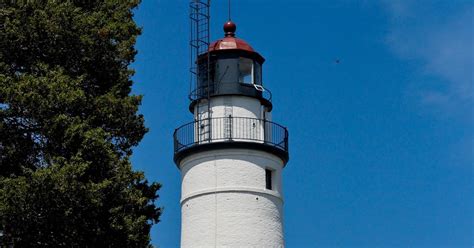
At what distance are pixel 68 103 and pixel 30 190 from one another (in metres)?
2.40

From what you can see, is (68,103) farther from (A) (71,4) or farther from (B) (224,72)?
(B) (224,72)

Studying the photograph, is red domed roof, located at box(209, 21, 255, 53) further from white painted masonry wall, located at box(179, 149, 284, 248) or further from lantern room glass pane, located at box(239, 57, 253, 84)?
white painted masonry wall, located at box(179, 149, 284, 248)

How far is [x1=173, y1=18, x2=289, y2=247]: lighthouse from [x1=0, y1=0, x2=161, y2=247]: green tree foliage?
12.5ft

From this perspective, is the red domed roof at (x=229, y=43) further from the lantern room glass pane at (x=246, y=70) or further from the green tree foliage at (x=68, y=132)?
the green tree foliage at (x=68, y=132)

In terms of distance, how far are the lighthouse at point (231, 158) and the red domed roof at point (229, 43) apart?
31mm

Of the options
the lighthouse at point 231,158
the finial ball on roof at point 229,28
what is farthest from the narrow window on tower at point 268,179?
the finial ball on roof at point 229,28

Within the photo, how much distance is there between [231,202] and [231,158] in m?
1.33

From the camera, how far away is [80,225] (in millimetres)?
24672

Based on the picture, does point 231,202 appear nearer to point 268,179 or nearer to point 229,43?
point 268,179

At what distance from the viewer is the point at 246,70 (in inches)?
1284

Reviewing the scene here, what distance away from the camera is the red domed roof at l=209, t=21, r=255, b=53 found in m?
32.6

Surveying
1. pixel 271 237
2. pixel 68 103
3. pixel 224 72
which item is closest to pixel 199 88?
pixel 224 72

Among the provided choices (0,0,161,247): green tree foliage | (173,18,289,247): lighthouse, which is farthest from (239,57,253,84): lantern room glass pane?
(0,0,161,247): green tree foliage

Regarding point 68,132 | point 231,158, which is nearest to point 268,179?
point 231,158
